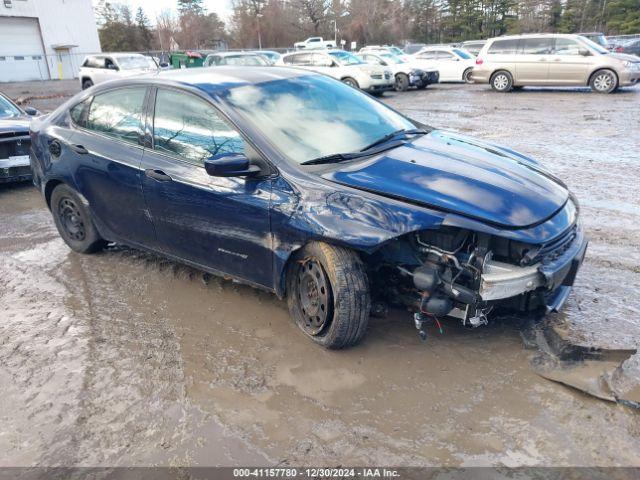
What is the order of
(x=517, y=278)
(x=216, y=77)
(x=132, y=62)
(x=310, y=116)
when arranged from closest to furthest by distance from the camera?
(x=517, y=278), (x=310, y=116), (x=216, y=77), (x=132, y=62)

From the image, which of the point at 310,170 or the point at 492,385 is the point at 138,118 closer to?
the point at 310,170

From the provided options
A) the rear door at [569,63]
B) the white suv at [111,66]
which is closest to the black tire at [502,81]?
the rear door at [569,63]

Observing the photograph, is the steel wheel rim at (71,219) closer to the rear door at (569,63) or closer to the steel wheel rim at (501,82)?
the rear door at (569,63)

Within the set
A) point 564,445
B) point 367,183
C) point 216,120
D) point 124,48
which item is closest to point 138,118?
point 216,120

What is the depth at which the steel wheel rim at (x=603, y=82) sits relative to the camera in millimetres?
15445

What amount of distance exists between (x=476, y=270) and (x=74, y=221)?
3.83 m

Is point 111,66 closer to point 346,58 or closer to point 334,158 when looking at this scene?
point 346,58

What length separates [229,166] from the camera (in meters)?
3.26

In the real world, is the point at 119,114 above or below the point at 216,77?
below

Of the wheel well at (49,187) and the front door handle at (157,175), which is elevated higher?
the front door handle at (157,175)

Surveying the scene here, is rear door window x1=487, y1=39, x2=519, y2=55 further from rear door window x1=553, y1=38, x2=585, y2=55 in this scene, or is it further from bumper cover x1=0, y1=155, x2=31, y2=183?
bumper cover x1=0, y1=155, x2=31, y2=183

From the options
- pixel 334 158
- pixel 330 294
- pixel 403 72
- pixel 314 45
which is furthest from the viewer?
pixel 314 45

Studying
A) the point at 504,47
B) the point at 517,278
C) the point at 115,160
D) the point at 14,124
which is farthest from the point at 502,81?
the point at 517,278

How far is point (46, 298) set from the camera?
4.25 metres
